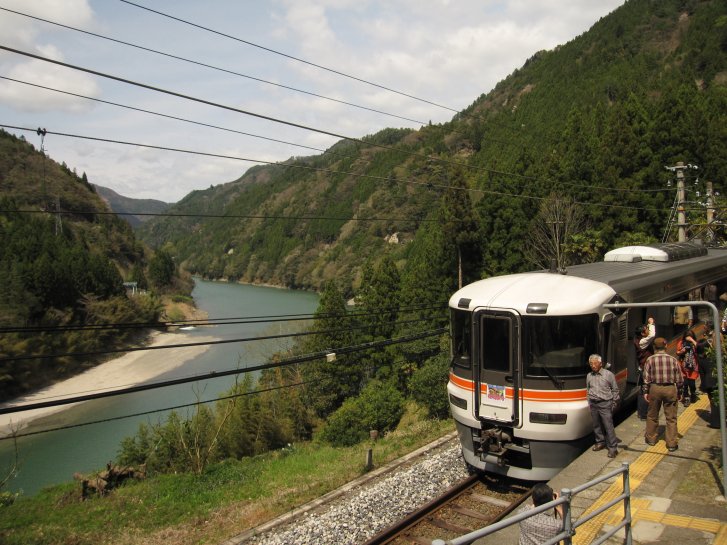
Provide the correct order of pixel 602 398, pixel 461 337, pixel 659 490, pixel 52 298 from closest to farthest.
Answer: pixel 659 490 → pixel 602 398 → pixel 461 337 → pixel 52 298

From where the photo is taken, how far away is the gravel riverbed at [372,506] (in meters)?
8.77

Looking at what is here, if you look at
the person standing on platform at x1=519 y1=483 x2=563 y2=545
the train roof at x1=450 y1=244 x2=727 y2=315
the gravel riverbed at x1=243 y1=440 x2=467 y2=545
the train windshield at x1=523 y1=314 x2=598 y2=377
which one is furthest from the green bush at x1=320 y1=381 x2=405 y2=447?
the person standing on platform at x1=519 y1=483 x2=563 y2=545

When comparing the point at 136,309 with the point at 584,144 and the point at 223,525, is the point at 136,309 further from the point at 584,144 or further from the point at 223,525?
the point at 223,525

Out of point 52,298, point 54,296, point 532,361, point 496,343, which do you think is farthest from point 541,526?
point 54,296

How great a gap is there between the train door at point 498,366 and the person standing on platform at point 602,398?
102 centimetres

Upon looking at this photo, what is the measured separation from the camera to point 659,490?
7102mm

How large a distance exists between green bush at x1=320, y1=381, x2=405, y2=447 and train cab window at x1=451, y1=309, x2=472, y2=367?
15373 mm

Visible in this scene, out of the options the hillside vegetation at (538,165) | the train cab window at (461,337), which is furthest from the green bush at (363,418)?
the train cab window at (461,337)

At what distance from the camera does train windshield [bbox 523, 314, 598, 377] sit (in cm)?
808

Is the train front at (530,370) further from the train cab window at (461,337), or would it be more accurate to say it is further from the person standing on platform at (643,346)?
the person standing on platform at (643,346)

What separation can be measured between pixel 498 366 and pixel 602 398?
1509mm

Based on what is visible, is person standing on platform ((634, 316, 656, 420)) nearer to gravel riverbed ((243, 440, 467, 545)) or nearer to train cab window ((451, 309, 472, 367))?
train cab window ((451, 309, 472, 367))

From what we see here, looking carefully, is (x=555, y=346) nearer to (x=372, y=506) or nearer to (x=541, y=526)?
(x=541, y=526)

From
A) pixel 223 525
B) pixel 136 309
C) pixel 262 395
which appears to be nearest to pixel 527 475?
pixel 223 525
